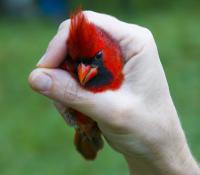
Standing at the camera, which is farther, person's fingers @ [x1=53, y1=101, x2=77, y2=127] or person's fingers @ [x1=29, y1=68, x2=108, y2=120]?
person's fingers @ [x1=53, y1=101, x2=77, y2=127]

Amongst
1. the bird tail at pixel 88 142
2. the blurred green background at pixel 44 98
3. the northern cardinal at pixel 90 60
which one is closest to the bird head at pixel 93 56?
the northern cardinal at pixel 90 60

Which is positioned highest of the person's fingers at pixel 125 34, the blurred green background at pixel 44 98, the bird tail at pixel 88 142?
the person's fingers at pixel 125 34

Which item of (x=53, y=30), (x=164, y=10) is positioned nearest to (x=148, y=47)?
(x=53, y=30)

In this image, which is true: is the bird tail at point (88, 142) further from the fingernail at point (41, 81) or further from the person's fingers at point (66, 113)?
the fingernail at point (41, 81)

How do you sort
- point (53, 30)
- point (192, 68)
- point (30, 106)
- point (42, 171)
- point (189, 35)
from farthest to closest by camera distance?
point (53, 30), point (189, 35), point (192, 68), point (30, 106), point (42, 171)

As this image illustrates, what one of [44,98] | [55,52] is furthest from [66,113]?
[44,98]

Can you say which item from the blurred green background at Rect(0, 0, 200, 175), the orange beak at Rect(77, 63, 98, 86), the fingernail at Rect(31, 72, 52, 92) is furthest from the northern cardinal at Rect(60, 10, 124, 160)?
the blurred green background at Rect(0, 0, 200, 175)

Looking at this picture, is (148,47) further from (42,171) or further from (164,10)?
(164,10)

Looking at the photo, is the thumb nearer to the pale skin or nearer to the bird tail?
the pale skin
